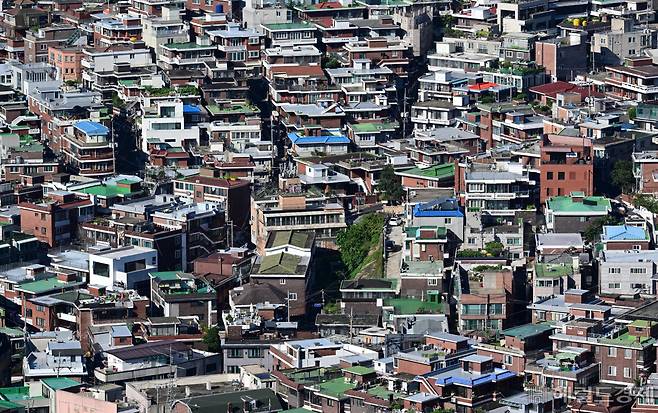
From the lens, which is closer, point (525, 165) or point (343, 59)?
point (525, 165)

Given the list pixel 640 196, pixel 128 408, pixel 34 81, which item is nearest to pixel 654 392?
pixel 128 408

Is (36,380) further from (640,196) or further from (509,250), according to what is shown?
(640,196)

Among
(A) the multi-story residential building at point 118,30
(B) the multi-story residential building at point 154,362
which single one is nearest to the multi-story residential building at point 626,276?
(B) the multi-story residential building at point 154,362

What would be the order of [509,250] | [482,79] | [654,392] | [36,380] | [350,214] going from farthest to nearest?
[482,79], [350,214], [509,250], [36,380], [654,392]

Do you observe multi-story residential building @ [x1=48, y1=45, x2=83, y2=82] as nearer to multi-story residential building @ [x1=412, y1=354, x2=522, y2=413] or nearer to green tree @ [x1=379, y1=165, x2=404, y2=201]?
green tree @ [x1=379, y1=165, x2=404, y2=201]

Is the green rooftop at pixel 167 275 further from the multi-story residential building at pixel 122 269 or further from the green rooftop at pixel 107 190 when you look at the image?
the green rooftop at pixel 107 190

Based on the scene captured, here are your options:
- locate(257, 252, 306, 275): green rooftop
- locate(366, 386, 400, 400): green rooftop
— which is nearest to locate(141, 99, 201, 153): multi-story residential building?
locate(257, 252, 306, 275): green rooftop
